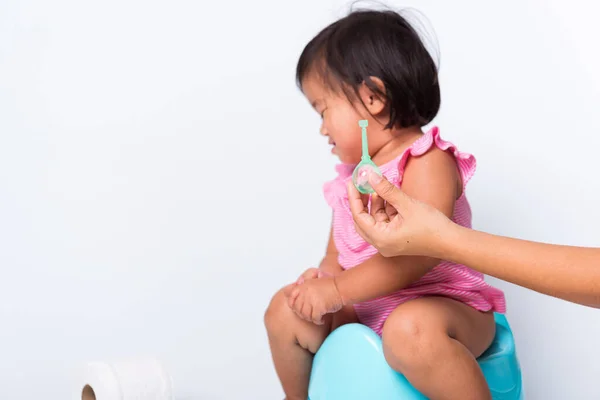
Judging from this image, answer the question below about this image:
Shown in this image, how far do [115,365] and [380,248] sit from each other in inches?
24.2

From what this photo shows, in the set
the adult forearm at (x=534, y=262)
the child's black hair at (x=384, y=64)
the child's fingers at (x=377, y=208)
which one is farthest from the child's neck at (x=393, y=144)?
the adult forearm at (x=534, y=262)

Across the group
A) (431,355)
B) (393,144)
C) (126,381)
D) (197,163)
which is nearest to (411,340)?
(431,355)

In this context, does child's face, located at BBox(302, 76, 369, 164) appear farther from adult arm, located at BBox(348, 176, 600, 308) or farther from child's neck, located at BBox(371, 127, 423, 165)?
adult arm, located at BBox(348, 176, 600, 308)

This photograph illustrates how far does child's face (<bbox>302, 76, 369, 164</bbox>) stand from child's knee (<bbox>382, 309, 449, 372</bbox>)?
0.30 m

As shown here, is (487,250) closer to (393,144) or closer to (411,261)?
(411,261)

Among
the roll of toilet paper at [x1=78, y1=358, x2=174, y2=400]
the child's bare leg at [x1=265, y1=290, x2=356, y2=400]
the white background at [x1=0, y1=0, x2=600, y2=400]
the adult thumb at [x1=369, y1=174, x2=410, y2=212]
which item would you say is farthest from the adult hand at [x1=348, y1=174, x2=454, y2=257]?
the white background at [x1=0, y1=0, x2=600, y2=400]

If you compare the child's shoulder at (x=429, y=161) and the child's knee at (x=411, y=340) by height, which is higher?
the child's shoulder at (x=429, y=161)

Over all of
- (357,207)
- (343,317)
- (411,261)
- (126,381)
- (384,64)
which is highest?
(384,64)

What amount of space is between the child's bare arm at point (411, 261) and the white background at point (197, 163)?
2.02 feet

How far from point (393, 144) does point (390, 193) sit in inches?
12.1

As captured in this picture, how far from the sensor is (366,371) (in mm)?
1093

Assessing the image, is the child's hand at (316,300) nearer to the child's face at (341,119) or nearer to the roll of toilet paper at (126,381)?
the child's face at (341,119)

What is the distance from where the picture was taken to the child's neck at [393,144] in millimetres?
1248

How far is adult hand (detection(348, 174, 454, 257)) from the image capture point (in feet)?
3.07
